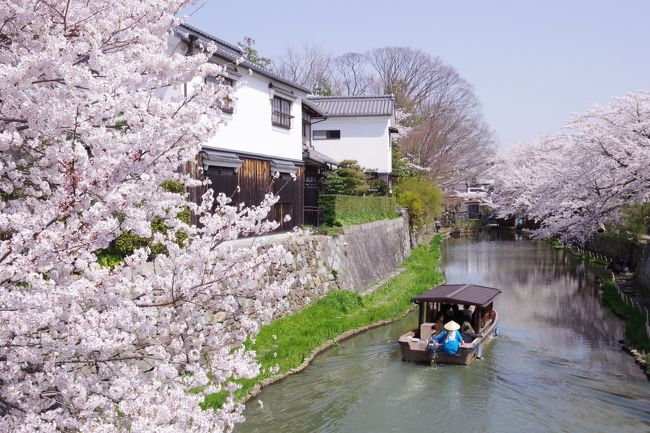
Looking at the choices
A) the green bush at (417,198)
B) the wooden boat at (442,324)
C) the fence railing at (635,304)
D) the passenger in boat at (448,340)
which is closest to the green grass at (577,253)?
the green bush at (417,198)

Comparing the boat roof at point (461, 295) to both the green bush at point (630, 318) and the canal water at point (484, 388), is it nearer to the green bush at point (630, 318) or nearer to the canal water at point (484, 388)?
the canal water at point (484, 388)

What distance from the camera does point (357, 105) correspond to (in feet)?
128

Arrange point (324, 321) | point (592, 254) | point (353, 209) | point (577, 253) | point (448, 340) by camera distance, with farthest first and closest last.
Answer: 1. point (577, 253)
2. point (592, 254)
3. point (353, 209)
4. point (324, 321)
5. point (448, 340)

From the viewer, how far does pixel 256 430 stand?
10867 mm

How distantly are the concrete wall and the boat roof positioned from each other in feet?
65.7

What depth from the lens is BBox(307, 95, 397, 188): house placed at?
38.2 meters

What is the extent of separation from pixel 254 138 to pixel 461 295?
27.4ft

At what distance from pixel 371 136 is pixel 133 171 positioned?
3459cm

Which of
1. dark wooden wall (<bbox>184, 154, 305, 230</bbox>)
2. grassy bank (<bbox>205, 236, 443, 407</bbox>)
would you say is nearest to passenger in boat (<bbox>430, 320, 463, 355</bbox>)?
grassy bank (<bbox>205, 236, 443, 407</bbox>)

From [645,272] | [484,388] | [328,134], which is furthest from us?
[328,134]

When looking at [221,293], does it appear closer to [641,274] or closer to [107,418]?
[107,418]

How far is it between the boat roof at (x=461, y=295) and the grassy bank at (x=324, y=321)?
2567 millimetres

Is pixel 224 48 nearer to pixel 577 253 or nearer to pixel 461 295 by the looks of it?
pixel 461 295

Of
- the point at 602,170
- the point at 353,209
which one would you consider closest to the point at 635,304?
the point at 602,170
